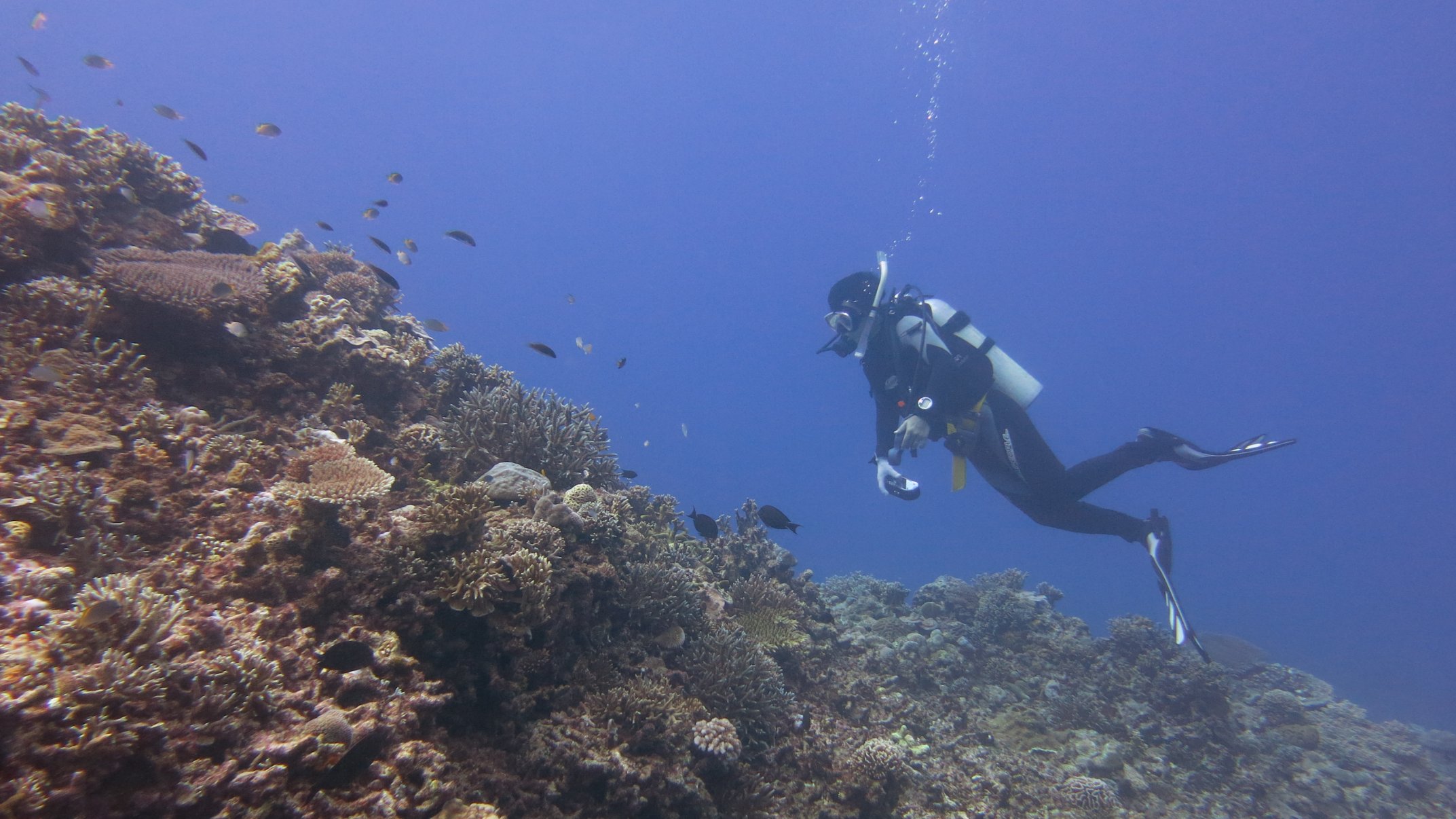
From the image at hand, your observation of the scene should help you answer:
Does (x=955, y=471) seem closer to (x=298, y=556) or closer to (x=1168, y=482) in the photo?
(x=298, y=556)

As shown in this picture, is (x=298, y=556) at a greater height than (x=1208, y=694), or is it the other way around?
(x=1208, y=694)

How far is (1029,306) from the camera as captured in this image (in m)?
136

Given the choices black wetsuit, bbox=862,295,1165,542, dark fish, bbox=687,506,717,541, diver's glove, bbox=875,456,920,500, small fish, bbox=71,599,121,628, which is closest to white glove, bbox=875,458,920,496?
diver's glove, bbox=875,456,920,500

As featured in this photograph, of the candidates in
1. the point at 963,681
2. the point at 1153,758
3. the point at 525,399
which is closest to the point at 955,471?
the point at 963,681

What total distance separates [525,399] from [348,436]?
180cm

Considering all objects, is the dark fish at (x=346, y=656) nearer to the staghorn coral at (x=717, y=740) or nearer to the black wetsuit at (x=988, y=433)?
the staghorn coral at (x=717, y=740)

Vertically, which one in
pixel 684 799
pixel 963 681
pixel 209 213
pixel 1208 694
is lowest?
pixel 684 799

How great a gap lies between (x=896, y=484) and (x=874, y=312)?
11.4 ft

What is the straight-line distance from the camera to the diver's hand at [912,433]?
32.1ft

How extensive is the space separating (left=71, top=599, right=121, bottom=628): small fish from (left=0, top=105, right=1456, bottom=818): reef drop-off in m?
0.01

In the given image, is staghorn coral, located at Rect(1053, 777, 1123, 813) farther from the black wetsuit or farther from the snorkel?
the snorkel

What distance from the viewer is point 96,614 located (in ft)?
8.49

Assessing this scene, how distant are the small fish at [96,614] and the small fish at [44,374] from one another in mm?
2957

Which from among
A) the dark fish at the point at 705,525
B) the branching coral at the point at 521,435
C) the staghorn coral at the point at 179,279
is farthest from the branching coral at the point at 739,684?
the staghorn coral at the point at 179,279
